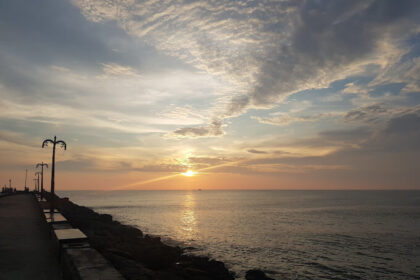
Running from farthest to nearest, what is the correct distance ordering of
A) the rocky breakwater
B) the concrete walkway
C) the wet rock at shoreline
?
the wet rock at shoreline, the rocky breakwater, the concrete walkway

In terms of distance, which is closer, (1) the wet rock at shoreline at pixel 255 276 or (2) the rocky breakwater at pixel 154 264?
(2) the rocky breakwater at pixel 154 264

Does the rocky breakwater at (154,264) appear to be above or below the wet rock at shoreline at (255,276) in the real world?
above

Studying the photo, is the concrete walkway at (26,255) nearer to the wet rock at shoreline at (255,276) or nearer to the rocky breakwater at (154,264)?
the rocky breakwater at (154,264)

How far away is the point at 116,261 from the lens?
46.3 ft

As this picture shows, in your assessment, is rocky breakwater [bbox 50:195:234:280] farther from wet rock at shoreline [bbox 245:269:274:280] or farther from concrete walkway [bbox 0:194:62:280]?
concrete walkway [bbox 0:194:62:280]

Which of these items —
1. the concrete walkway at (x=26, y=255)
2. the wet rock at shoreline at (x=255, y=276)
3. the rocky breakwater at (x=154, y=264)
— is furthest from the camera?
Answer: the wet rock at shoreline at (x=255, y=276)

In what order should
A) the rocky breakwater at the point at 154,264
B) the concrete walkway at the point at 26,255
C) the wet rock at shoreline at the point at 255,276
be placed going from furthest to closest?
1. the wet rock at shoreline at the point at 255,276
2. the rocky breakwater at the point at 154,264
3. the concrete walkway at the point at 26,255

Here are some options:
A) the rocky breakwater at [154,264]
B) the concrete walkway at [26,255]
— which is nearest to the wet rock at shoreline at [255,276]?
the rocky breakwater at [154,264]

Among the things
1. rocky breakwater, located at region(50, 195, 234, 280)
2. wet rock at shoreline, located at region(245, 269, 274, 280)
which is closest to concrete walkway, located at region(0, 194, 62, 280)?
rocky breakwater, located at region(50, 195, 234, 280)

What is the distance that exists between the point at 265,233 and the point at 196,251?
53.4 ft

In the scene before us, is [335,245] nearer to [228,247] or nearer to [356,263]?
[356,263]

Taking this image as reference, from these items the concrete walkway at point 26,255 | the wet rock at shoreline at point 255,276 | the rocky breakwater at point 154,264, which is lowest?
the wet rock at shoreline at point 255,276

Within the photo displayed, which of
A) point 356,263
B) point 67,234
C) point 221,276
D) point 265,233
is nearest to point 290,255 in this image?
point 356,263

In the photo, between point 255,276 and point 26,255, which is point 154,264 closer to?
point 255,276
